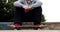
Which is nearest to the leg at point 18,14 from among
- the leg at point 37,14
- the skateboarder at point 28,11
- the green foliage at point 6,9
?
the skateboarder at point 28,11

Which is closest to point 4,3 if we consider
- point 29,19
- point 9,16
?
point 9,16

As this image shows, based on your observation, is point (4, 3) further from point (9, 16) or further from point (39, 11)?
point (39, 11)

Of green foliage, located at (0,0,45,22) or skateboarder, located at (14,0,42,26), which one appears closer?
skateboarder, located at (14,0,42,26)

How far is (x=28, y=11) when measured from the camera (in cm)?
395

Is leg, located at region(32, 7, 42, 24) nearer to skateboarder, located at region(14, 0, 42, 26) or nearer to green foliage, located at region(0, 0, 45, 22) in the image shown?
skateboarder, located at region(14, 0, 42, 26)

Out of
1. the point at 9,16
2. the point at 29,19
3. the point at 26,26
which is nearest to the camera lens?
the point at 26,26

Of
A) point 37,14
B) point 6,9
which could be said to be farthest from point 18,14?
point 6,9

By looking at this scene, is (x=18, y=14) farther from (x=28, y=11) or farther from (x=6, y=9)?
(x=6, y=9)

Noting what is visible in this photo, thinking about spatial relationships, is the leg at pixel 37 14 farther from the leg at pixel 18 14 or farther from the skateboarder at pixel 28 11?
the leg at pixel 18 14

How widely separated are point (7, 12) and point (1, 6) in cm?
54

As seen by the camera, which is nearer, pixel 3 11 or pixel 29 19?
pixel 29 19

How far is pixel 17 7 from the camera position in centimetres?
395

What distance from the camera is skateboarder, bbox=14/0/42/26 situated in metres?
3.91

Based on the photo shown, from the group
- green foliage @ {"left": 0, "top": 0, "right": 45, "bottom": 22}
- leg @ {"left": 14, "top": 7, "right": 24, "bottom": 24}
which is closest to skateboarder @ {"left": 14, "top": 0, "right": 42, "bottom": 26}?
leg @ {"left": 14, "top": 7, "right": 24, "bottom": 24}
